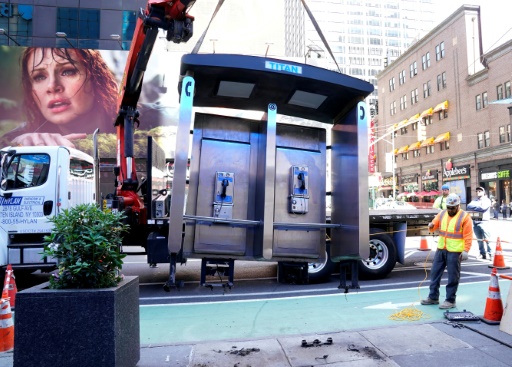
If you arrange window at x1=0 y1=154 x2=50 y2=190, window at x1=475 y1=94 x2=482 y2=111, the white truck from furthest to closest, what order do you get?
1. window at x1=475 y1=94 x2=482 y2=111
2. window at x1=0 y1=154 x2=50 y2=190
3. the white truck

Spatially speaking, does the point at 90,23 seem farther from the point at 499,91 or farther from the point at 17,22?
the point at 499,91

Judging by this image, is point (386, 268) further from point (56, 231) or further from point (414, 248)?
point (56, 231)

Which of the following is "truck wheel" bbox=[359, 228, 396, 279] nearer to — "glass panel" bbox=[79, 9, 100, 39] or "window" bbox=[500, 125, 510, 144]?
"glass panel" bbox=[79, 9, 100, 39]

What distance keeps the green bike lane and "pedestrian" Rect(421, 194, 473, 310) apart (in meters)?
0.23

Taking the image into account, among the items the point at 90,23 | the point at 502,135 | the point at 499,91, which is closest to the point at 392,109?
the point at 499,91

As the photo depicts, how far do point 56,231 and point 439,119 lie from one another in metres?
48.1

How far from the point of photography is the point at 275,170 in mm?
4410

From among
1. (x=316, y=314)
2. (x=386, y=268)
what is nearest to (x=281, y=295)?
(x=316, y=314)

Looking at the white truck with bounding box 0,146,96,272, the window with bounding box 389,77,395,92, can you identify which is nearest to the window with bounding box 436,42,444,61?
the window with bounding box 389,77,395,92

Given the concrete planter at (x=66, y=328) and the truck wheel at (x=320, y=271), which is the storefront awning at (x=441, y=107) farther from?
the concrete planter at (x=66, y=328)

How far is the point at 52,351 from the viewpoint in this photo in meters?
3.38

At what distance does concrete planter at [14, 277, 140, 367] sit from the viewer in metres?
3.37

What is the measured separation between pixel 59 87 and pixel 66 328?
2836 centimetres

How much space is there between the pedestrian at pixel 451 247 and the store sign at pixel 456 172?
38533mm
